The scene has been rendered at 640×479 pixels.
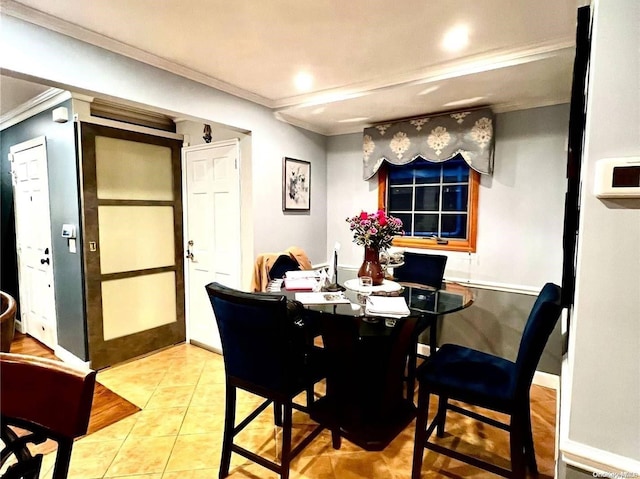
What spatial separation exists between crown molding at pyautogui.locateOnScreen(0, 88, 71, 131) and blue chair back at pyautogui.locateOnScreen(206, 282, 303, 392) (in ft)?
7.69

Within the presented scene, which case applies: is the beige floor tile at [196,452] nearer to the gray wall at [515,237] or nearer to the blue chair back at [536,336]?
the blue chair back at [536,336]

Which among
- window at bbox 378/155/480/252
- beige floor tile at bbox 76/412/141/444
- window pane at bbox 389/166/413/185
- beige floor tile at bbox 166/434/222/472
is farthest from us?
window pane at bbox 389/166/413/185

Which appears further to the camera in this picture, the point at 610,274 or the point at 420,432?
the point at 420,432

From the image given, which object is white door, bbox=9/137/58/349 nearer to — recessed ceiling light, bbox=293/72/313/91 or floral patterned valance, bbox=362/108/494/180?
recessed ceiling light, bbox=293/72/313/91

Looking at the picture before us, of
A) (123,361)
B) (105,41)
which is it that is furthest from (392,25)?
(123,361)

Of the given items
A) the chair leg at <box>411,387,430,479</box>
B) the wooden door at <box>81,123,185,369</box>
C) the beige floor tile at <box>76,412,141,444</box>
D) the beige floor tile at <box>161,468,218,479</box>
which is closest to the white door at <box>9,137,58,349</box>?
the wooden door at <box>81,123,185,369</box>

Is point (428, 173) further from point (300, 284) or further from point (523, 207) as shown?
point (300, 284)

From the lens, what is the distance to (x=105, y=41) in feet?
6.43

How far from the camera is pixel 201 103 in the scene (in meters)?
2.54

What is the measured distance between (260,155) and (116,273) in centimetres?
166

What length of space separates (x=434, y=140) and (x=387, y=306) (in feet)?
5.99

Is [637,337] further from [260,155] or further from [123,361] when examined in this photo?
[123,361]

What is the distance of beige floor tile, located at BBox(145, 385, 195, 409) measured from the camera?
2510mm

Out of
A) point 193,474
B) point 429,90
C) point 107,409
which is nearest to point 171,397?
point 107,409
